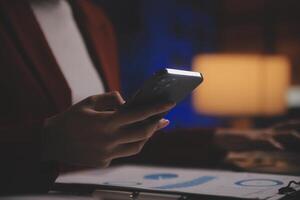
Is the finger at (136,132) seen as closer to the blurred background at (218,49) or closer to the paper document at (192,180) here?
the paper document at (192,180)

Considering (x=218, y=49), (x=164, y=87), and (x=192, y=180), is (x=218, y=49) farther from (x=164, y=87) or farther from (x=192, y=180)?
(x=164, y=87)

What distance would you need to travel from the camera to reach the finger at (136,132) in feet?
2.46

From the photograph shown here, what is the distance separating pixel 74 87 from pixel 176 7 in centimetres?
240

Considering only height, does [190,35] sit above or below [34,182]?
above

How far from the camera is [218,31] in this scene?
4.20 m

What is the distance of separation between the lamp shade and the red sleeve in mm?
2237

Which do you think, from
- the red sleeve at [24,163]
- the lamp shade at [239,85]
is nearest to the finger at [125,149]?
the red sleeve at [24,163]

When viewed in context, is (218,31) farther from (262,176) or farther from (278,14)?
(262,176)

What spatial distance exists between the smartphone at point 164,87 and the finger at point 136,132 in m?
0.02

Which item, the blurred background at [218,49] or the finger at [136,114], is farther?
the blurred background at [218,49]

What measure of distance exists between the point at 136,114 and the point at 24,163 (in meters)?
0.21

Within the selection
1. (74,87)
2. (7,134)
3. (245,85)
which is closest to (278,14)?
→ (245,85)

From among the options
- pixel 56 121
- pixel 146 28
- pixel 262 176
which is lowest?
pixel 262 176

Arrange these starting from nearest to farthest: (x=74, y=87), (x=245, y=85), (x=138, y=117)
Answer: (x=138, y=117), (x=74, y=87), (x=245, y=85)
